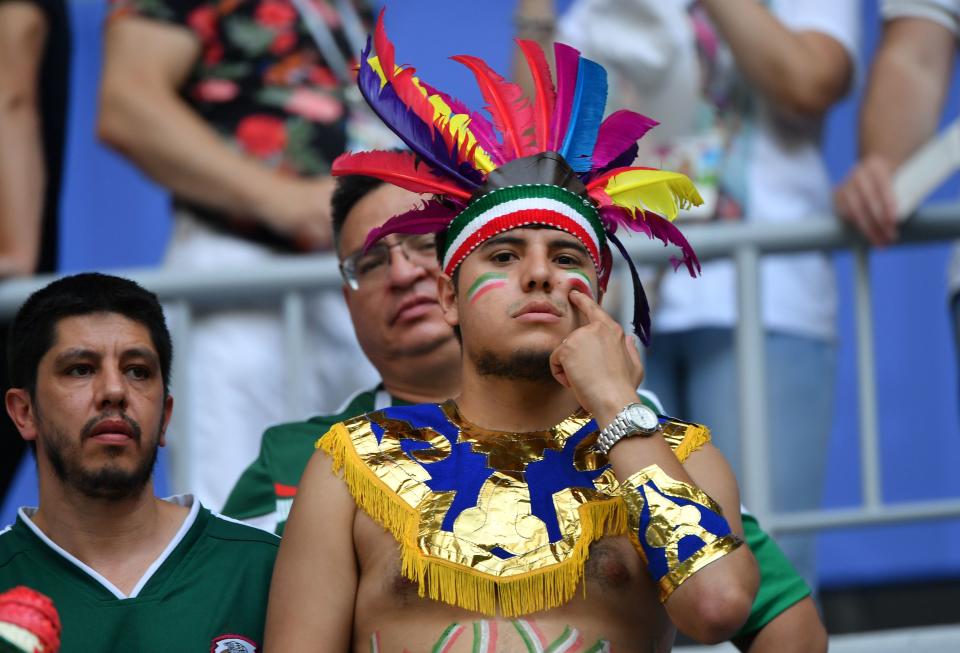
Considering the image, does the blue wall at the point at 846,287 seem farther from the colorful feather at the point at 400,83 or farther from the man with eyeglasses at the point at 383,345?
the colorful feather at the point at 400,83

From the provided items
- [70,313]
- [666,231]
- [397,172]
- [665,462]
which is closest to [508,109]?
[397,172]

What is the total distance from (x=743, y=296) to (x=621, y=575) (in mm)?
1553

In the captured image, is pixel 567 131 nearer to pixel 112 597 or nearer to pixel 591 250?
pixel 591 250

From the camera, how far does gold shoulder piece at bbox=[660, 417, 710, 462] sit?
11.0 feet

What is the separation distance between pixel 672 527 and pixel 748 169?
80.5 inches

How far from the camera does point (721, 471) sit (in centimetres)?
337

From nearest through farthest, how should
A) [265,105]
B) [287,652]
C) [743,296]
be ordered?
[287,652], [743,296], [265,105]

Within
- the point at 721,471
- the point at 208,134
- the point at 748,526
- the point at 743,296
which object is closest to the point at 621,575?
the point at 721,471

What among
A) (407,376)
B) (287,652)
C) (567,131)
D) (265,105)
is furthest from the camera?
(265,105)

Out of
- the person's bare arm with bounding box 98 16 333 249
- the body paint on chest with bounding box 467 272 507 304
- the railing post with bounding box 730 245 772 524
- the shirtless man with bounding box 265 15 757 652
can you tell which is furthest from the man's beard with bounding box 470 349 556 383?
the person's bare arm with bounding box 98 16 333 249

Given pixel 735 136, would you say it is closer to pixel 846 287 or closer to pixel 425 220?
pixel 846 287

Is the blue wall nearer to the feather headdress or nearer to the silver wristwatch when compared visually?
the feather headdress

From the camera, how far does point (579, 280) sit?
11.1ft

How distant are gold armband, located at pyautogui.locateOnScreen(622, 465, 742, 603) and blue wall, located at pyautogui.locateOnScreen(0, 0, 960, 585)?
9.13 feet
